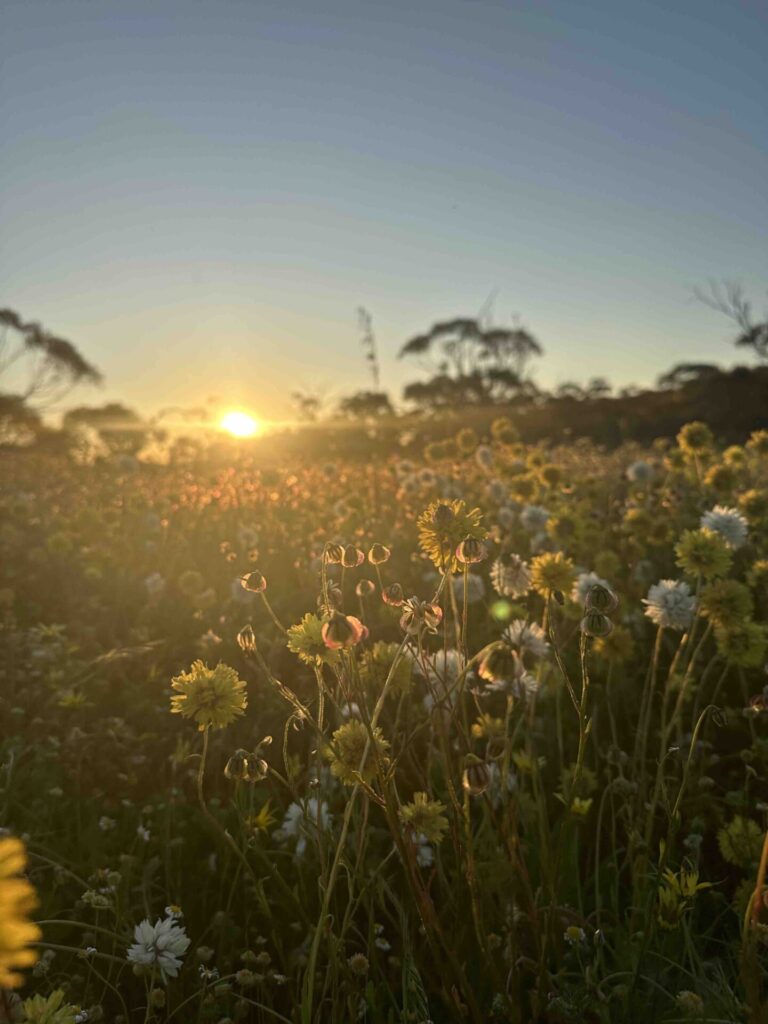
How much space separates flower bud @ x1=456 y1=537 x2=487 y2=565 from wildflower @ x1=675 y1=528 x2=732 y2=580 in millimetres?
851

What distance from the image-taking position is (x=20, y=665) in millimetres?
3021

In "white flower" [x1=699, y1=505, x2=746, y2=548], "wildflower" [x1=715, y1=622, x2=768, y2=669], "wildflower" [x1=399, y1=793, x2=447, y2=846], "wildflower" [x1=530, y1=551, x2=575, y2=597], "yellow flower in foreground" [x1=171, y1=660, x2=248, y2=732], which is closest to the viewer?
"yellow flower in foreground" [x1=171, y1=660, x2=248, y2=732]

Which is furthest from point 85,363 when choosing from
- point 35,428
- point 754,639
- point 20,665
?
point 754,639

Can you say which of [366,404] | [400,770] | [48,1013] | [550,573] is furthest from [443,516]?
[366,404]

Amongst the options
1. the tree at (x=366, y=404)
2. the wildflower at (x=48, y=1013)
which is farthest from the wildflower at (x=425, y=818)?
the tree at (x=366, y=404)

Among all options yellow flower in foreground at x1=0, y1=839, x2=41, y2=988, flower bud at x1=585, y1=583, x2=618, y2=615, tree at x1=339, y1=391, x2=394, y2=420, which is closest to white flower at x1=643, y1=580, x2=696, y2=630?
flower bud at x1=585, y1=583, x2=618, y2=615

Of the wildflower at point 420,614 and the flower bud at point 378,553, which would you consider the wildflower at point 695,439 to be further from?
the wildflower at point 420,614

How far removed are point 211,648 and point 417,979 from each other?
2059 millimetres

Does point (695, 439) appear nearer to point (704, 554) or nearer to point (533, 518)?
point (533, 518)

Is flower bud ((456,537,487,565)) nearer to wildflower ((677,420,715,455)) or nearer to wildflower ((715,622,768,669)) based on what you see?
wildflower ((715,622,768,669))

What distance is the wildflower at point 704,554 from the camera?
1873 millimetres

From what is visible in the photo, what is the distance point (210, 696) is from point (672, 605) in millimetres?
1253

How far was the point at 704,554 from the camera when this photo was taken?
1.88 m

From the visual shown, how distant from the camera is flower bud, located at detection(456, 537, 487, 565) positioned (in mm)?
1224
